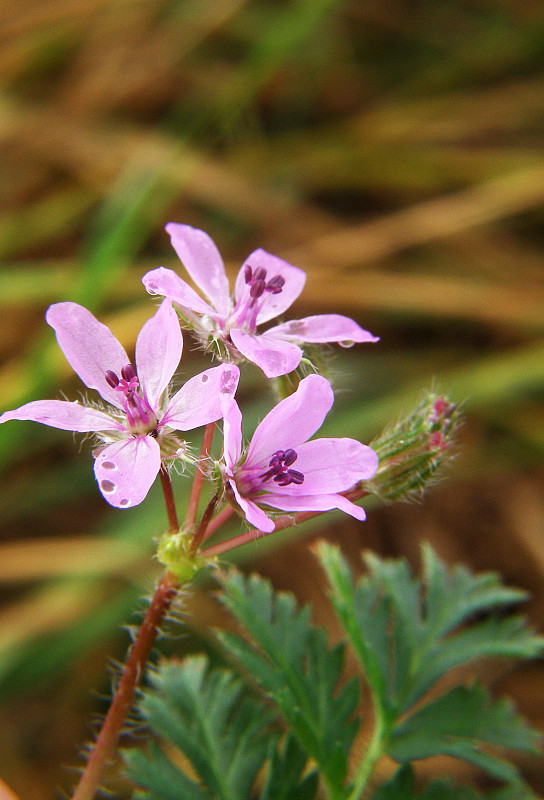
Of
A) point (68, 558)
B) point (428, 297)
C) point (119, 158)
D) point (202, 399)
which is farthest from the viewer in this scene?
point (119, 158)

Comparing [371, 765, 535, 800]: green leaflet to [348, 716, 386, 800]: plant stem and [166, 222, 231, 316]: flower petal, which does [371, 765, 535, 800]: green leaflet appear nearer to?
[348, 716, 386, 800]: plant stem

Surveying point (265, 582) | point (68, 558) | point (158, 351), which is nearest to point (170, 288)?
point (158, 351)

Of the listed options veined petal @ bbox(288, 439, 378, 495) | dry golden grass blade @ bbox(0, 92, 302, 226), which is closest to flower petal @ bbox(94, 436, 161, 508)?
veined petal @ bbox(288, 439, 378, 495)

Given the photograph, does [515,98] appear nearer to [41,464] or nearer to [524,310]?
[524,310]

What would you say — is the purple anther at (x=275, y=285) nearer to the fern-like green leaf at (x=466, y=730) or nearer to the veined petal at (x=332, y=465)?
the veined petal at (x=332, y=465)

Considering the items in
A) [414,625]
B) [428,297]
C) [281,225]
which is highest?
[281,225]

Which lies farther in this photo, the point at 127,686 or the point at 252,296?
the point at 252,296

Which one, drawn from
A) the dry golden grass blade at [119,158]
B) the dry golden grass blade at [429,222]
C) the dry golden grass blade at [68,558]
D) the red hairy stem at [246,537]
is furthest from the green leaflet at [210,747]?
the dry golden grass blade at [119,158]

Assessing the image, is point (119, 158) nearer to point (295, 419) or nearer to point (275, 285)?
point (275, 285)
